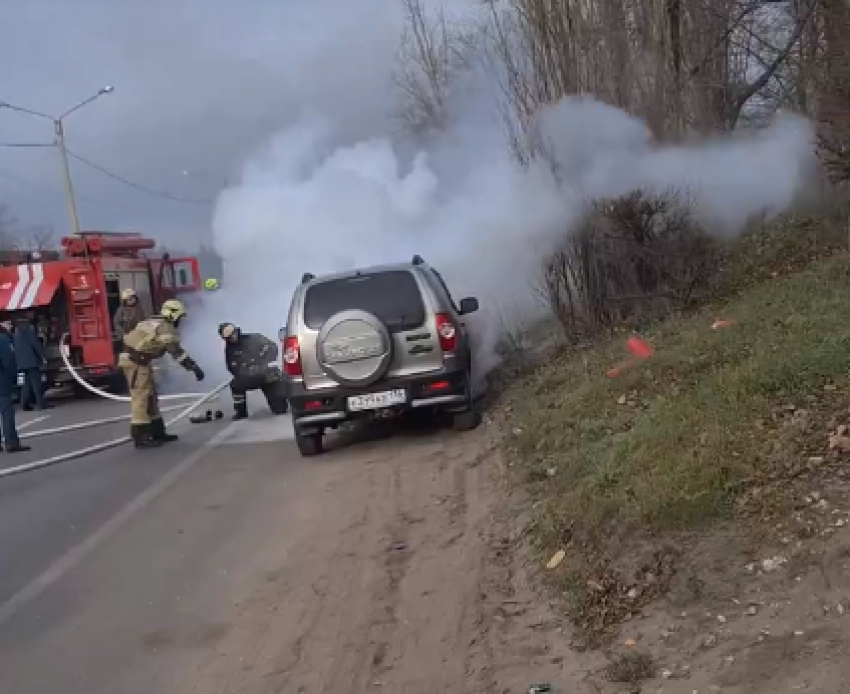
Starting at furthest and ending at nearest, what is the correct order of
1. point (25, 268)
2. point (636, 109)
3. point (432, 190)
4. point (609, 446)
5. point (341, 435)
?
point (25, 268)
point (432, 190)
point (636, 109)
point (341, 435)
point (609, 446)

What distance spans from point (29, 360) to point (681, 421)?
14.5 metres

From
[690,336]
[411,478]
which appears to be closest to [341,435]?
[411,478]

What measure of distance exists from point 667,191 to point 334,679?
8.86 m

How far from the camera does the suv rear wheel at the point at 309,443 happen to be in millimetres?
10758

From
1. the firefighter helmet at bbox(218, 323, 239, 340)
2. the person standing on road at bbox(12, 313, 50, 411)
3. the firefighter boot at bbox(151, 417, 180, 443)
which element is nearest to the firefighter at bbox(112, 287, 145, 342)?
the person standing on road at bbox(12, 313, 50, 411)

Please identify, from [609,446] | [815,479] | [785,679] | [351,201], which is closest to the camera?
[785,679]

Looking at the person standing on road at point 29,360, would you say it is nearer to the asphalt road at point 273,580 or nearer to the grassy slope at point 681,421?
the asphalt road at point 273,580

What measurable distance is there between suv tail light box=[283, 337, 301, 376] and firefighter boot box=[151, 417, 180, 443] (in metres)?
3.09

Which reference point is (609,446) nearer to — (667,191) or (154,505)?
(154,505)

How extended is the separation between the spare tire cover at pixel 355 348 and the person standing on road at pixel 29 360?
9999mm

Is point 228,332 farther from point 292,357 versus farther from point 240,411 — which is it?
point 292,357

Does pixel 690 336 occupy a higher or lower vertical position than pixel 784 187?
lower

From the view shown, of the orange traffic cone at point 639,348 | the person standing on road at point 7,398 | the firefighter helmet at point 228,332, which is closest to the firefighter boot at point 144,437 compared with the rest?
the firefighter helmet at point 228,332

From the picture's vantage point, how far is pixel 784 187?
14.9 m
